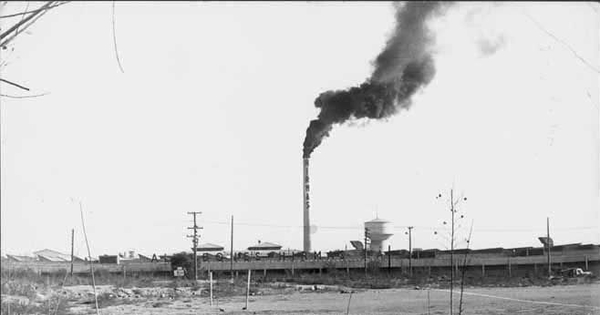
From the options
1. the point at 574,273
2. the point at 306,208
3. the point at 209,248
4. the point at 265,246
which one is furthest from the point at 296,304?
the point at 265,246

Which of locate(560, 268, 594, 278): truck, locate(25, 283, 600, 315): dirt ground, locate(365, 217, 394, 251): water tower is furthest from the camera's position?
locate(365, 217, 394, 251): water tower

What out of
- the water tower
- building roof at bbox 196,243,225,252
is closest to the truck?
the water tower

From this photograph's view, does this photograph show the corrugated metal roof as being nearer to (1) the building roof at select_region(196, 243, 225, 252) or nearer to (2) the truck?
(1) the building roof at select_region(196, 243, 225, 252)

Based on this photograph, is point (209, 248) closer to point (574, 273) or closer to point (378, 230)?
point (378, 230)

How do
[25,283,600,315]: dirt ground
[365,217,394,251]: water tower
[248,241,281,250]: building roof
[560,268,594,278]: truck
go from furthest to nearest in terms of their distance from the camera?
[248,241,281,250]: building roof < [365,217,394,251]: water tower < [560,268,594,278]: truck < [25,283,600,315]: dirt ground

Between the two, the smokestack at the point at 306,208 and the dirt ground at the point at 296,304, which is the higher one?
the smokestack at the point at 306,208

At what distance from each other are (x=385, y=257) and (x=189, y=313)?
50829mm

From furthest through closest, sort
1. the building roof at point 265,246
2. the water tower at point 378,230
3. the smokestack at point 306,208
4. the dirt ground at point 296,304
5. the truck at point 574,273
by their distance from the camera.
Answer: the building roof at point 265,246 < the water tower at point 378,230 < the truck at point 574,273 < the smokestack at point 306,208 < the dirt ground at point 296,304

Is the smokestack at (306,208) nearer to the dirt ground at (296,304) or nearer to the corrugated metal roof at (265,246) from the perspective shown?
the dirt ground at (296,304)

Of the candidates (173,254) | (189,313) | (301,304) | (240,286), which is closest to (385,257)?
(173,254)

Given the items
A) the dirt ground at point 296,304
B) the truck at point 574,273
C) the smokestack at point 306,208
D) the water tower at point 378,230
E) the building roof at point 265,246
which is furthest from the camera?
the building roof at point 265,246

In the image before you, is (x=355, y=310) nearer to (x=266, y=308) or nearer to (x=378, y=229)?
(x=266, y=308)


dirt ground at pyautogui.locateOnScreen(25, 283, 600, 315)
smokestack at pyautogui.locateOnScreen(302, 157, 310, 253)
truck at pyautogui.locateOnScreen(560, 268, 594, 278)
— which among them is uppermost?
smokestack at pyautogui.locateOnScreen(302, 157, 310, 253)

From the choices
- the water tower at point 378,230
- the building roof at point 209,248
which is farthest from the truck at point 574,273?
the building roof at point 209,248
